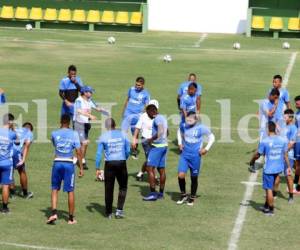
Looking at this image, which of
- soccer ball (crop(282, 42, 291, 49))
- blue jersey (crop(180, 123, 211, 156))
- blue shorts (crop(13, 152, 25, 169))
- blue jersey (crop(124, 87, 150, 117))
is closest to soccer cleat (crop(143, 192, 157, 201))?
blue jersey (crop(180, 123, 211, 156))

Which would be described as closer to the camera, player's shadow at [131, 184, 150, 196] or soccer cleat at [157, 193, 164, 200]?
soccer cleat at [157, 193, 164, 200]

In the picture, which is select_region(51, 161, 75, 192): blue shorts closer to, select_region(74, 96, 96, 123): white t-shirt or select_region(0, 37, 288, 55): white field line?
select_region(74, 96, 96, 123): white t-shirt

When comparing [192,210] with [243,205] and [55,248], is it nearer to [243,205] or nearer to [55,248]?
[243,205]

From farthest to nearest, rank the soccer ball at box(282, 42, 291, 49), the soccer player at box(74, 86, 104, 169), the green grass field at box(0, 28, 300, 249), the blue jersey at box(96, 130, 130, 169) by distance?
the soccer ball at box(282, 42, 291, 49) < the soccer player at box(74, 86, 104, 169) < the blue jersey at box(96, 130, 130, 169) < the green grass field at box(0, 28, 300, 249)

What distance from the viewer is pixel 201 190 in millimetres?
16562

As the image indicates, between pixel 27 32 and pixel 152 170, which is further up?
pixel 27 32

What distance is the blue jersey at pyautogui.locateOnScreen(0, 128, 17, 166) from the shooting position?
563 inches

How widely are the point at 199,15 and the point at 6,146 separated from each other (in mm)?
34527

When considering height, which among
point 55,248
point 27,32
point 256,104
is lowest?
point 55,248

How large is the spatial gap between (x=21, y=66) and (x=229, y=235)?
835 inches

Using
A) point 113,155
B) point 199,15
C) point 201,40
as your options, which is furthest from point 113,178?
point 199,15

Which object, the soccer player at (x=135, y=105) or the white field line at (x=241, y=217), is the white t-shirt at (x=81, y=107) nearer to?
the soccer player at (x=135, y=105)

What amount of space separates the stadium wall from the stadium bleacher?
118 centimetres

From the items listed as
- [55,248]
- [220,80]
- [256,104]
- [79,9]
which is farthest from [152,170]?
[79,9]
